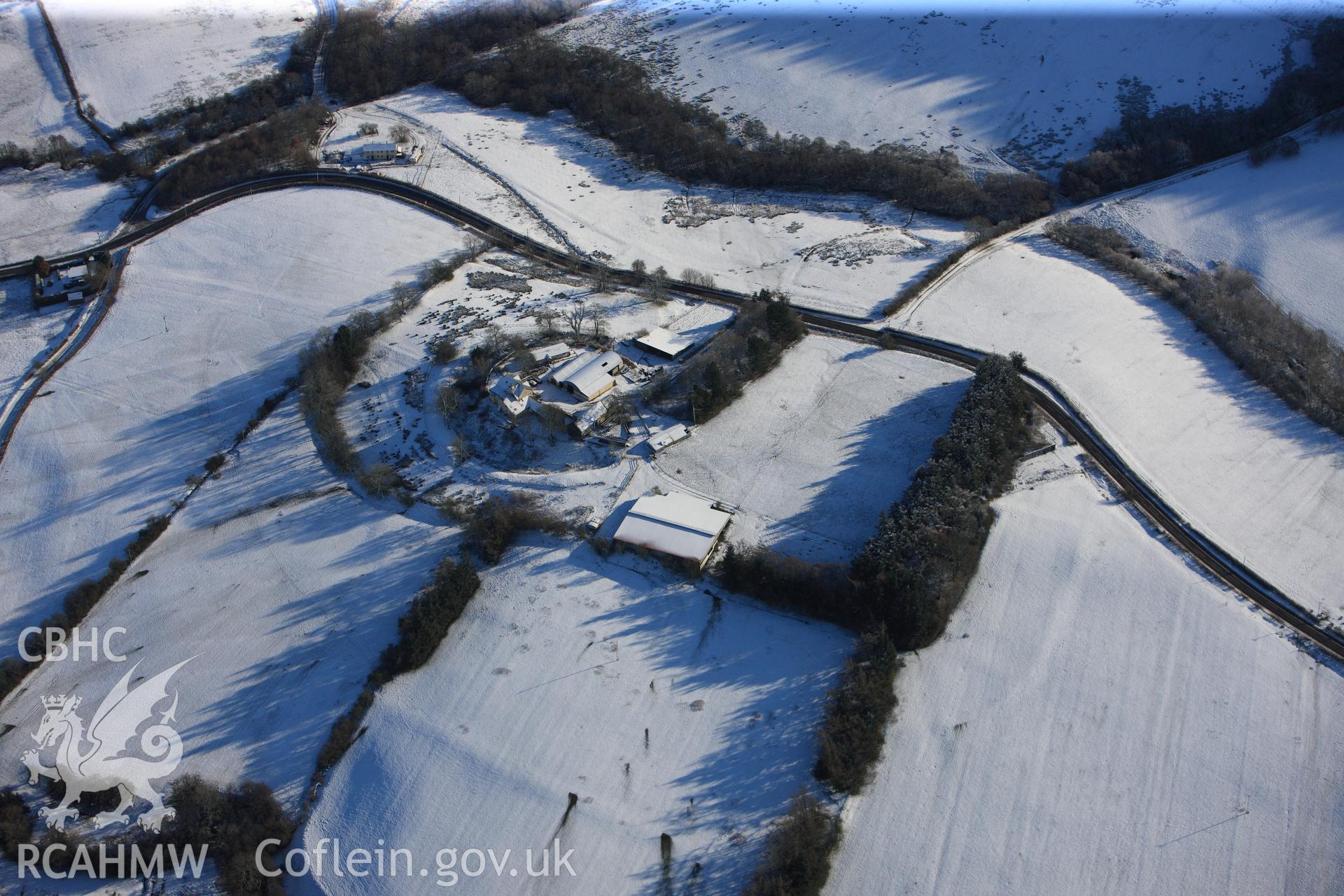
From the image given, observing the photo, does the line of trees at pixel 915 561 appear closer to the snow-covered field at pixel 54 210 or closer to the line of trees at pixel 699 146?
the line of trees at pixel 699 146

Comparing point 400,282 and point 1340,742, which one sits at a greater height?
point 400,282

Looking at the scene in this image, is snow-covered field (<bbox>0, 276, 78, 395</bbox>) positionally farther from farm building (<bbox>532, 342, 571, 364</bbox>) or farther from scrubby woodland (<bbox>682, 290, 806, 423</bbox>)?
scrubby woodland (<bbox>682, 290, 806, 423</bbox>)

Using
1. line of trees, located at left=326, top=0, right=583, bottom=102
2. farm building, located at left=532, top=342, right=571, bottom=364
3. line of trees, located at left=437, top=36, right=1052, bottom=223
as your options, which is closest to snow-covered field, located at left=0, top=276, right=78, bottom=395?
farm building, located at left=532, top=342, right=571, bottom=364

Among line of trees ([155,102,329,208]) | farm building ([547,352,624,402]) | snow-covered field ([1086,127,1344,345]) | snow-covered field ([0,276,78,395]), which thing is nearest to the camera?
farm building ([547,352,624,402])

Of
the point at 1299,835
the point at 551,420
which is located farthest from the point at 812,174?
the point at 1299,835

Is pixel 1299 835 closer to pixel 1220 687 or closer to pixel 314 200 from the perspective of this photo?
pixel 1220 687
